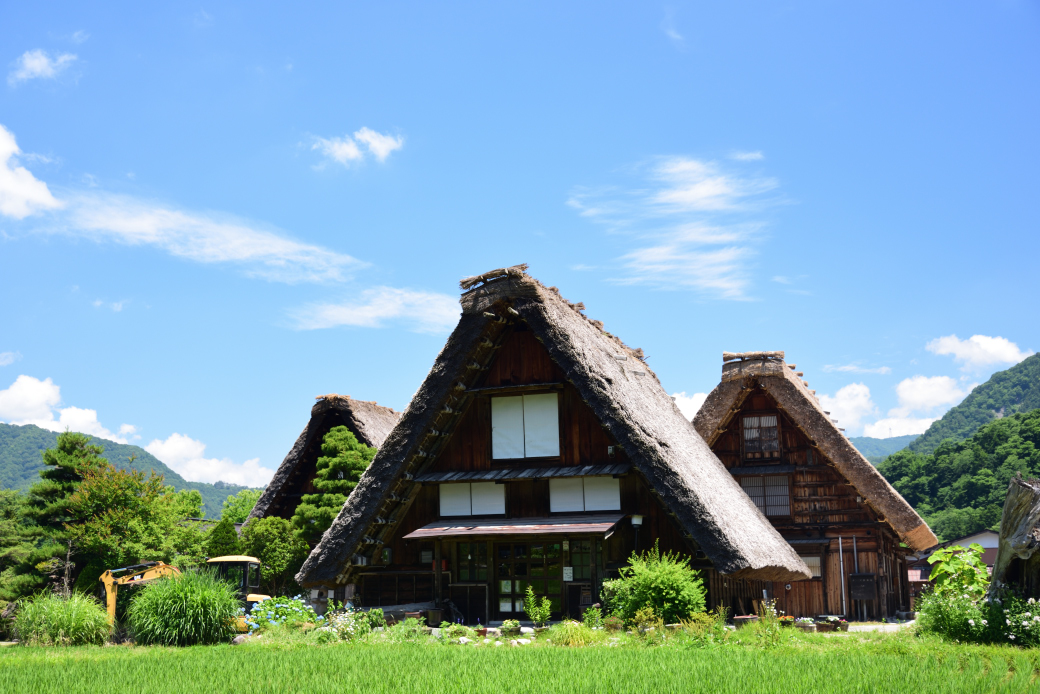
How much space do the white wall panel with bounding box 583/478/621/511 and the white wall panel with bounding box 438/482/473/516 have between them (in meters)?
2.98

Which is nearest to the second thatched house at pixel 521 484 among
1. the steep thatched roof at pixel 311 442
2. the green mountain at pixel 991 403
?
the steep thatched roof at pixel 311 442

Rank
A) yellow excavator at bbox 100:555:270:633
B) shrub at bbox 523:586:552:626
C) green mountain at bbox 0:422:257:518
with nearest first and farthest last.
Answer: shrub at bbox 523:586:552:626
yellow excavator at bbox 100:555:270:633
green mountain at bbox 0:422:257:518

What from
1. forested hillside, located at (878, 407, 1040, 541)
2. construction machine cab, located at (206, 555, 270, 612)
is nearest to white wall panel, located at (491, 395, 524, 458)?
construction machine cab, located at (206, 555, 270, 612)

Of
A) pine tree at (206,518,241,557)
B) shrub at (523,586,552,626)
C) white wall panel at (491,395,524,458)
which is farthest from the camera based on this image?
pine tree at (206,518,241,557)

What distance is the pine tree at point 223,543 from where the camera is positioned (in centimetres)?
2453

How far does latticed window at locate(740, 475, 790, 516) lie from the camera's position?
23.7m

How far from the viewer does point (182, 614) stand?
16.4 m

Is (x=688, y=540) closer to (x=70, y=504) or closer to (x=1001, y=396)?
(x=70, y=504)

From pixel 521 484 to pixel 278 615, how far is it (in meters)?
6.03

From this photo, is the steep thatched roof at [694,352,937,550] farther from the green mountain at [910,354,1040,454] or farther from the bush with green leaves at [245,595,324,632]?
the green mountain at [910,354,1040,454]

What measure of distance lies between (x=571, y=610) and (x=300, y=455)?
1300cm

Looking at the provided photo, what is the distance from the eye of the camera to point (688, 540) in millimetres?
18047

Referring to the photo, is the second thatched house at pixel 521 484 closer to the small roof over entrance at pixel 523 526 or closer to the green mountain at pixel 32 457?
the small roof over entrance at pixel 523 526

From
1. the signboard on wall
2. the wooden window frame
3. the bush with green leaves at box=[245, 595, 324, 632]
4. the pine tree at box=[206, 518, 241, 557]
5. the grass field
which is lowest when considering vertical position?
the signboard on wall
